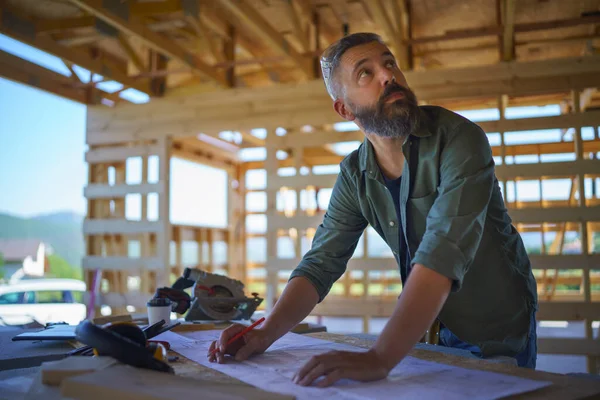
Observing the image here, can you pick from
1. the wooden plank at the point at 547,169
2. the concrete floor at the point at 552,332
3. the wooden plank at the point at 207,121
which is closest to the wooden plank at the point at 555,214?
the wooden plank at the point at 547,169

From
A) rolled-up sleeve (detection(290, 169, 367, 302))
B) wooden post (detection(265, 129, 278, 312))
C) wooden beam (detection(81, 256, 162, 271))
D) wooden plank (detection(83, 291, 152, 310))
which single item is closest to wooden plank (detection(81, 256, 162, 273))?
wooden beam (detection(81, 256, 162, 271))

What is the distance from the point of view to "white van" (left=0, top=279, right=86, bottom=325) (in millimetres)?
5953

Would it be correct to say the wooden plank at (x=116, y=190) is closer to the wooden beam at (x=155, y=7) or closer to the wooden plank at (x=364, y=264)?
the wooden plank at (x=364, y=264)

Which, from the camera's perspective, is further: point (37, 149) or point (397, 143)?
point (37, 149)

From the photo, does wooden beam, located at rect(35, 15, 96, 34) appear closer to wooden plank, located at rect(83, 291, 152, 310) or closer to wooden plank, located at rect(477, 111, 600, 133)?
wooden plank, located at rect(83, 291, 152, 310)

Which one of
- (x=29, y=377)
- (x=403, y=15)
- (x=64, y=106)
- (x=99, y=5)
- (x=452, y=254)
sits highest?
(x=64, y=106)

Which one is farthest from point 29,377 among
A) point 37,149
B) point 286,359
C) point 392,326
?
point 37,149

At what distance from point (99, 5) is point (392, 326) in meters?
3.36

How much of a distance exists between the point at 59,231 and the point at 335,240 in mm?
12228

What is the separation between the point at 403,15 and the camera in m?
5.11

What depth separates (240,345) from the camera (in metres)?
1.32

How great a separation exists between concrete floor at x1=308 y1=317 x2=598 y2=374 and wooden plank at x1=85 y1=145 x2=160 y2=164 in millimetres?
2595

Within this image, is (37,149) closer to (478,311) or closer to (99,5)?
(99,5)

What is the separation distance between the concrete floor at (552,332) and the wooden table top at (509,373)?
2.58 metres
